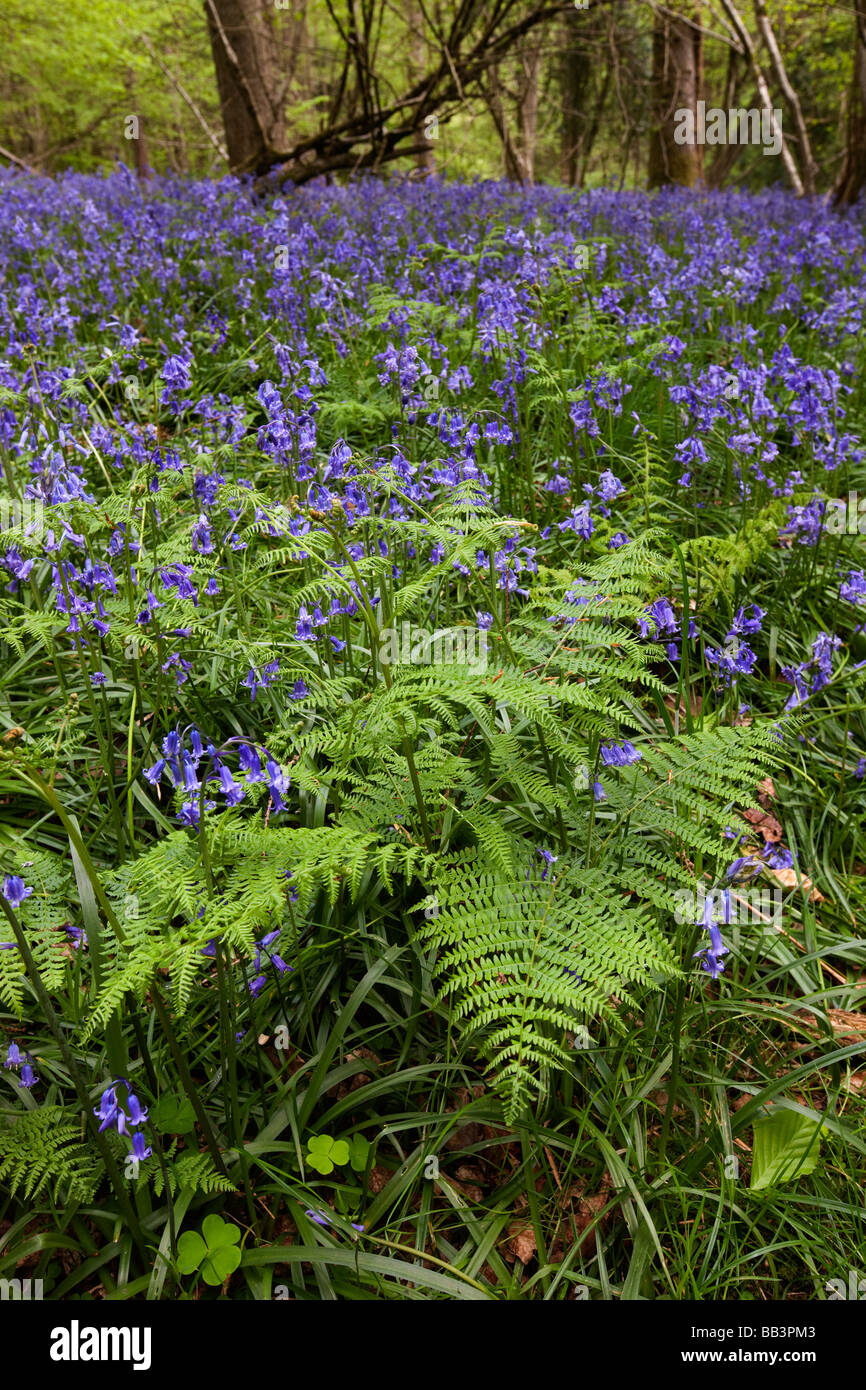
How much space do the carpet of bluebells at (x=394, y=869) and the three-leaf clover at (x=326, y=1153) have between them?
2 centimetres

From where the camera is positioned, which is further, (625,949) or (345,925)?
(345,925)

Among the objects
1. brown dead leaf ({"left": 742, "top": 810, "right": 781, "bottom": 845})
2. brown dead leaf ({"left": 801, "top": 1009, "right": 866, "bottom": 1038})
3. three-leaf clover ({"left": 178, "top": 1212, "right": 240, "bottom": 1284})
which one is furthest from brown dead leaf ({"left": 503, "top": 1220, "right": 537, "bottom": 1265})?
brown dead leaf ({"left": 742, "top": 810, "right": 781, "bottom": 845})

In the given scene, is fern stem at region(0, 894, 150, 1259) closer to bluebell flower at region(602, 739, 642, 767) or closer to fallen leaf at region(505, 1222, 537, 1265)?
fallen leaf at region(505, 1222, 537, 1265)

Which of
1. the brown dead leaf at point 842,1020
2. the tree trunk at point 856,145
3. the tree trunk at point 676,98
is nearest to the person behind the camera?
the brown dead leaf at point 842,1020

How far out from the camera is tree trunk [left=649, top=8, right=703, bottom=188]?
12.1m

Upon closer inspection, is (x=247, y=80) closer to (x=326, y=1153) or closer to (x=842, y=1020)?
(x=842, y=1020)

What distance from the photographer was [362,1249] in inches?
70.6

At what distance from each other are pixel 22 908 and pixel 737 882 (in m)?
1.44

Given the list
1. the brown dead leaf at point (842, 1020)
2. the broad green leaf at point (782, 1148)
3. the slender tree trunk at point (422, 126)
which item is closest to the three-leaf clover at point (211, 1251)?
the broad green leaf at point (782, 1148)

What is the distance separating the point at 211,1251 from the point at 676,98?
1405 cm

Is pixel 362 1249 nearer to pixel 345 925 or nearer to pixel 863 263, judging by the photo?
pixel 345 925

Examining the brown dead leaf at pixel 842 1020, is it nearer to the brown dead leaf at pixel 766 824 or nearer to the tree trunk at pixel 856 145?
the brown dead leaf at pixel 766 824

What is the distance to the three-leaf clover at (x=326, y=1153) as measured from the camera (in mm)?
1825

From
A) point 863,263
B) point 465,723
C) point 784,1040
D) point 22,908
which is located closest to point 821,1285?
point 784,1040
